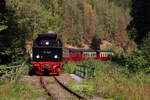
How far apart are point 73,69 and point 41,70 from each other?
605 centimetres

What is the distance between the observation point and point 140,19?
33562mm

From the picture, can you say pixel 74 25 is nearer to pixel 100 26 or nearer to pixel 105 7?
pixel 100 26

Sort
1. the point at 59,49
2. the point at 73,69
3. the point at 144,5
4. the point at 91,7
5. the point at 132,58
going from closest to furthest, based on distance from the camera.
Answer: the point at 132,58 → the point at 59,49 → the point at 73,69 → the point at 144,5 → the point at 91,7

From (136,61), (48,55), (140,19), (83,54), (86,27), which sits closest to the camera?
(136,61)

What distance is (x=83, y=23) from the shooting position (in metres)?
117

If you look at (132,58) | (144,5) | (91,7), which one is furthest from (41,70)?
(91,7)

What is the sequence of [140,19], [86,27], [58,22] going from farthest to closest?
[86,27]
[58,22]
[140,19]

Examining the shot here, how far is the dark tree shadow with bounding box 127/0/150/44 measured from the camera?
3266 centimetres

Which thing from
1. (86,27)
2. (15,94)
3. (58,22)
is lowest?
(15,94)

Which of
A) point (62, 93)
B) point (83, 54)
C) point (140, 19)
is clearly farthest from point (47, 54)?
point (83, 54)

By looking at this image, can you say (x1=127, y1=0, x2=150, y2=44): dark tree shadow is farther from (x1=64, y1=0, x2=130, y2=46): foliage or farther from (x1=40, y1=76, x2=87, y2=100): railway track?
(x1=64, y1=0, x2=130, y2=46): foliage

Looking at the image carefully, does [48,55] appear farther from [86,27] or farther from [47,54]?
[86,27]

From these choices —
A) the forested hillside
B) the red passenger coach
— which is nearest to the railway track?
the forested hillside

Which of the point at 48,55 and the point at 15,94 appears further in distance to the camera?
the point at 48,55
